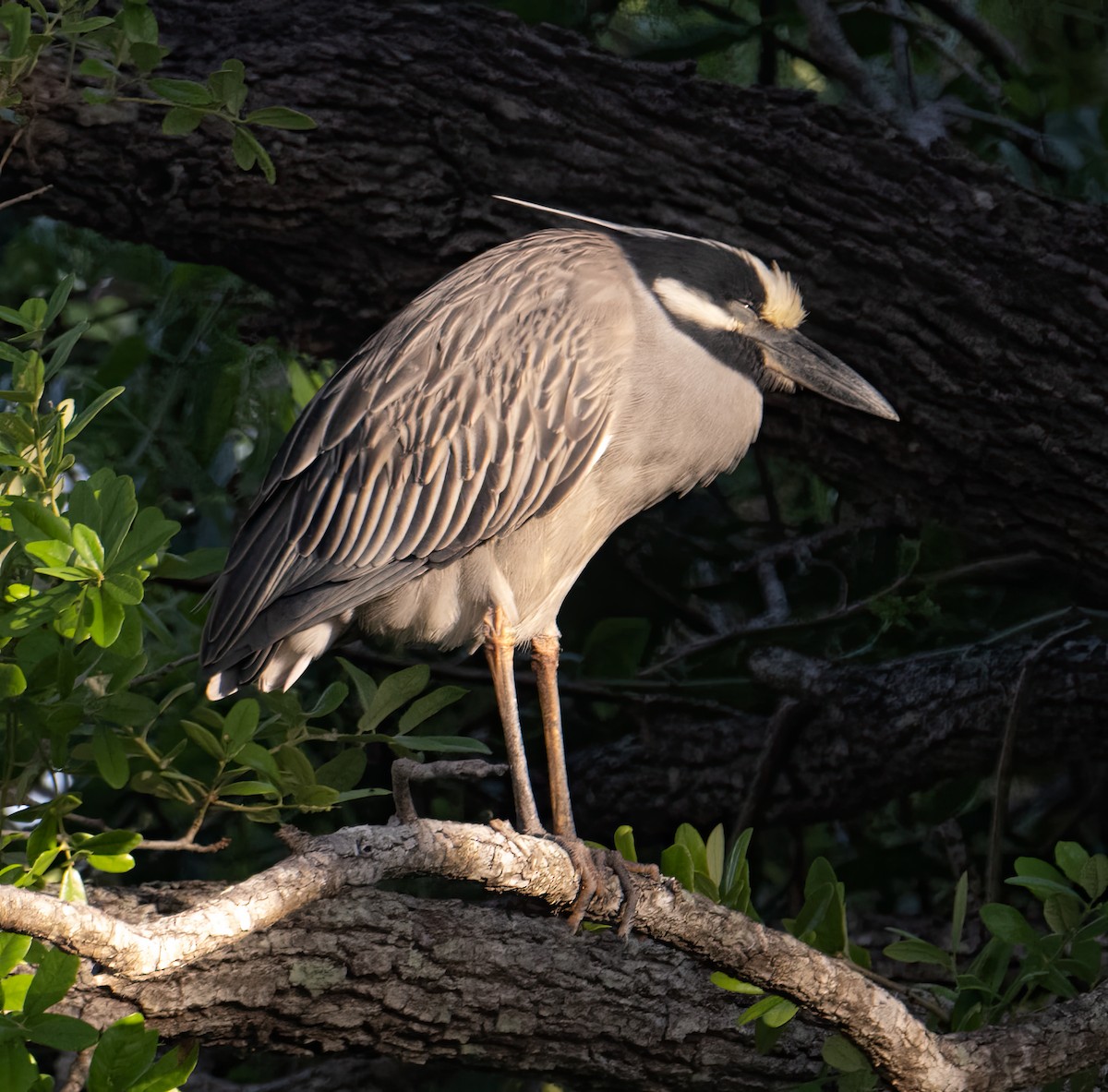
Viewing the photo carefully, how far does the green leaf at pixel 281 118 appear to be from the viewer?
2271mm

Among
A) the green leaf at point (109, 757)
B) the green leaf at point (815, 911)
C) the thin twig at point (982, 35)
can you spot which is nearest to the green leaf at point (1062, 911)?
the green leaf at point (815, 911)

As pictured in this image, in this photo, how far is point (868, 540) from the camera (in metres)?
3.44

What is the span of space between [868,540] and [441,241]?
1.23m

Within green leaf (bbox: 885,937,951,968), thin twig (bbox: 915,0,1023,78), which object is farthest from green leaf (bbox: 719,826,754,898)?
thin twig (bbox: 915,0,1023,78)

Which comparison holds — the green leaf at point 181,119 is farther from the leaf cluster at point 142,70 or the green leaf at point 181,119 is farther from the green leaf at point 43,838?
the green leaf at point 43,838

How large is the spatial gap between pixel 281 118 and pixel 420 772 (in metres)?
1.12

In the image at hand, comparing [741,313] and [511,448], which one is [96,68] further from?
[741,313]

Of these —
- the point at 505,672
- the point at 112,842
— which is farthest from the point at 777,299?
the point at 112,842

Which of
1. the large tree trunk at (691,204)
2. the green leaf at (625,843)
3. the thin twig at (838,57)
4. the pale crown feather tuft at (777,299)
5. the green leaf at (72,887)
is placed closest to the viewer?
the green leaf at (72,887)

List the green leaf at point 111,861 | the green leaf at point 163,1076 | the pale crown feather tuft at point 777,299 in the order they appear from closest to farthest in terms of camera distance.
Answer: the green leaf at point 163,1076 < the green leaf at point 111,861 < the pale crown feather tuft at point 777,299

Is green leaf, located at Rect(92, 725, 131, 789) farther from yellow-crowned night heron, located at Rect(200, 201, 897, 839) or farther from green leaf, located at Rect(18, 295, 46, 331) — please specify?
green leaf, located at Rect(18, 295, 46, 331)

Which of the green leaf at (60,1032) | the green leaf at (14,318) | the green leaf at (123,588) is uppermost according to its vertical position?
the green leaf at (14,318)

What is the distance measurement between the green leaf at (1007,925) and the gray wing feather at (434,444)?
3.21 feet

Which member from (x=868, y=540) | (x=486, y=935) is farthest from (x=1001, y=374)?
(x=486, y=935)
